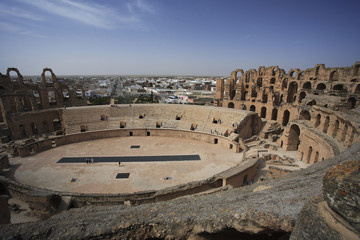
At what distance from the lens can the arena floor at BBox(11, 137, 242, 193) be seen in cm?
1460

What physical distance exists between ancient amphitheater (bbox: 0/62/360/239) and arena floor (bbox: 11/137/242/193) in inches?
4.9

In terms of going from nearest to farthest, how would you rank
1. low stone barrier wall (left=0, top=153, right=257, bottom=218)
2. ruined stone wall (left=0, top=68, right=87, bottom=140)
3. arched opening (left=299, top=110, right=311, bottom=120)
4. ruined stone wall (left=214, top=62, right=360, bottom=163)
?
low stone barrier wall (left=0, top=153, right=257, bottom=218) < ruined stone wall (left=214, top=62, right=360, bottom=163) < arched opening (left=299, top=110, right=311, bottom=120) < ruined stone wall (left=0, top=68, right=87, bottom=140)

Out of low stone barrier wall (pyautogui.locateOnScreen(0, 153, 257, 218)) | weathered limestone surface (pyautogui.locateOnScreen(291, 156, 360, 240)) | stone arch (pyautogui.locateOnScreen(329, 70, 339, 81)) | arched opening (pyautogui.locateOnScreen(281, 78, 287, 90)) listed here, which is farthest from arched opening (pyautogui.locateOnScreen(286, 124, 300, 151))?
weathered limestone surface (pyautogui.locateOnScreen(291, 156, 360, 240))

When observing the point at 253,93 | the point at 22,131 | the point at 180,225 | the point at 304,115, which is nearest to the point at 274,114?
the point at 253,93

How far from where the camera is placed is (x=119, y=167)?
17234mm

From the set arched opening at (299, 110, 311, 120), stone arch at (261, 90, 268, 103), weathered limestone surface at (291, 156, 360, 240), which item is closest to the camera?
weathered limestone surface at (291, 156, 360, 240)

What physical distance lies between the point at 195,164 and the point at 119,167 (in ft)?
23.1

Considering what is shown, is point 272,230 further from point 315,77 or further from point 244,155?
point 315,77

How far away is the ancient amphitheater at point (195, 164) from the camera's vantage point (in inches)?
160

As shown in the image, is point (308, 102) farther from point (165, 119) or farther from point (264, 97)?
point (165, 119)

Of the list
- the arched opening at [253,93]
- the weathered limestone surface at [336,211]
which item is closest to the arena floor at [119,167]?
the weathered limestone surface at [336,211]

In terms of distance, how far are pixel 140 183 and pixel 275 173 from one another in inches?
435

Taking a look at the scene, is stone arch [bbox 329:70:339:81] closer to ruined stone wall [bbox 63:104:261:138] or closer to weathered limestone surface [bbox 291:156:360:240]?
ruined stone wall [bbox 63:104:261:138]

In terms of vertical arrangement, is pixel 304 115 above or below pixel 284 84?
below
